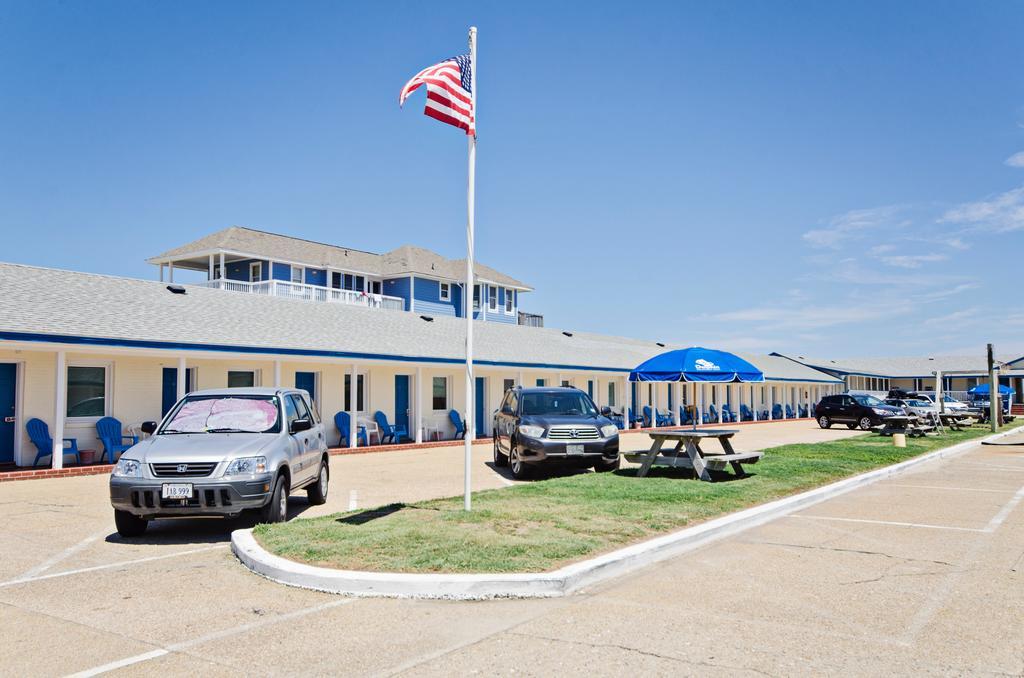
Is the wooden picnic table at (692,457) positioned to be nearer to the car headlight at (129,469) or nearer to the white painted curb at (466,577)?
the white painted curb at (466,577)

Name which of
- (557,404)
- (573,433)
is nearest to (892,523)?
(573,433)

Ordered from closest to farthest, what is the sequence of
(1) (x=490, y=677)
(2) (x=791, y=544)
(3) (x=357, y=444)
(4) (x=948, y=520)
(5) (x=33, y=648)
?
1. (1) (x=490, y=677)
2. (5) (x=33, y=648)
3. (2) (x=791, y=544)
4. (4) (x=948, y=520)
5. (3) (x=357, y=444)

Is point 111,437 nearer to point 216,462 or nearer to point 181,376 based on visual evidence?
point 181,376

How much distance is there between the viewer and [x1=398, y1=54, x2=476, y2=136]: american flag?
988 cm

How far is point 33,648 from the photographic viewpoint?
5258 millimetres

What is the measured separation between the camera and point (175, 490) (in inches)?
351

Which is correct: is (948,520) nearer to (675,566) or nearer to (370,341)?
(675,566)

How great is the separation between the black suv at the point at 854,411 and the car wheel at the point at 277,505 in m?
31.0

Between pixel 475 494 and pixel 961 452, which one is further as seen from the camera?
pixel 961 452

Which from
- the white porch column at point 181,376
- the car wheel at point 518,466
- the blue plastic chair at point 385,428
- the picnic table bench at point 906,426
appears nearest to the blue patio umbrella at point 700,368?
the car wheel at point 518,466

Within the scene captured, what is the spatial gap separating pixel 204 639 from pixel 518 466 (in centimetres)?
1039

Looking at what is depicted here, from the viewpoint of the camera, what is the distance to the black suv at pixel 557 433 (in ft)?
49.2

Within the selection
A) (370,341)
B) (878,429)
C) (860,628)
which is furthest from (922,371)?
(860,628)

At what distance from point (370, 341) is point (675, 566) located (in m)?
17.1
